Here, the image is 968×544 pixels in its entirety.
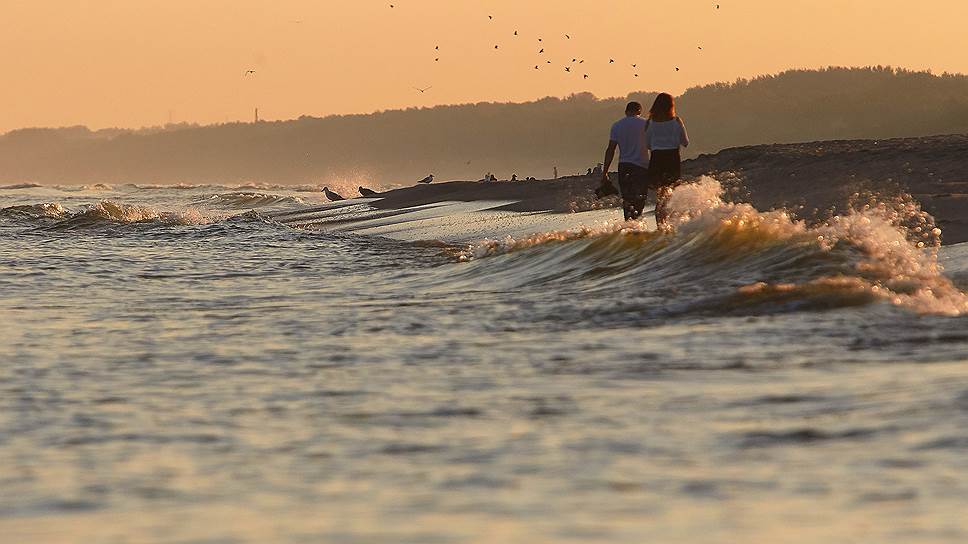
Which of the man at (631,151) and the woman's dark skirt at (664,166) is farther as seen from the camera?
the man at (631,151)

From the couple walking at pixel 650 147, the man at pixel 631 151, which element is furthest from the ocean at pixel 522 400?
the man at pixel 631 151

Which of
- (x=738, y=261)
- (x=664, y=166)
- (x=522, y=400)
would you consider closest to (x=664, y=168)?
(x=664, y=166)

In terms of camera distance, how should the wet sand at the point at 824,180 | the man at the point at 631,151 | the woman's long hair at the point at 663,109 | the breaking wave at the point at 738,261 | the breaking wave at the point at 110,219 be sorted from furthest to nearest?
the breaking wave at the point at 110,219, the wet sand at the point at 824,180, the man at the point at 631,151, the woman's long hair at the point at 663,109, the breaking wave at the point at 738,261

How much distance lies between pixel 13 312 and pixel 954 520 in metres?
8.46

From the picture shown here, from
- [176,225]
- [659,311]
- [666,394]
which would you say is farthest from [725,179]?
[666,394]

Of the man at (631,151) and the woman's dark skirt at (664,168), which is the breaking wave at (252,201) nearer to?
the man at (631,151)

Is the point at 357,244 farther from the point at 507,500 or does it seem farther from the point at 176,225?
the point at 507,500

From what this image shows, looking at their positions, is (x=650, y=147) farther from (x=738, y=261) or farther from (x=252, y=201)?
(x=252, y=201)

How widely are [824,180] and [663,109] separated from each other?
7.97 meters

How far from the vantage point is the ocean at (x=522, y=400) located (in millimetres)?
4539

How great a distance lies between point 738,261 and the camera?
12.3 m

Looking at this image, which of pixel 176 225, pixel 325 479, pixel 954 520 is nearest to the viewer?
pixel 954 520

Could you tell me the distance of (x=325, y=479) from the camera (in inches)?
201

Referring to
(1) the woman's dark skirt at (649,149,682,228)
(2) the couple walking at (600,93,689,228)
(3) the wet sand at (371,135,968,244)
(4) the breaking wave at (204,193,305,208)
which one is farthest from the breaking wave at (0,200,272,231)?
(1) the woman's dark skirt at (649,149,682,228)
